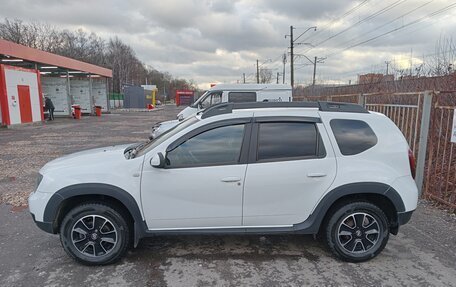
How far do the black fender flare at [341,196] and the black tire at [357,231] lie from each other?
16cm

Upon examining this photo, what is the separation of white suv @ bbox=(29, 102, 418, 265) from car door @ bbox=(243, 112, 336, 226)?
1cm

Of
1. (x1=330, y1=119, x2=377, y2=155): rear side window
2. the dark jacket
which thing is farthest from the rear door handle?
the dark jacket

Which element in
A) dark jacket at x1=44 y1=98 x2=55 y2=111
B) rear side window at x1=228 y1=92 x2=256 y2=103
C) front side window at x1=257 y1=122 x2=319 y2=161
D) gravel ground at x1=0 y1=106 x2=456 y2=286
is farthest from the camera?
dark jacket at x1=44 y1=98 x2=55 y2=111

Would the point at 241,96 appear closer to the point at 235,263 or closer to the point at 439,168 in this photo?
the point at 439,168

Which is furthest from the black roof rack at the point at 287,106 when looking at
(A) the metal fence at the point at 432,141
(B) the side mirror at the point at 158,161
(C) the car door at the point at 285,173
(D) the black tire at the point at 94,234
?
(A) the metal fence at the point at 432,141

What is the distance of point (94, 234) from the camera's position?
11.1 ft

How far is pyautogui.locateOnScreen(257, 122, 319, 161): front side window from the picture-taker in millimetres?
3369

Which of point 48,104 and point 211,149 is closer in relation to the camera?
point 211,149

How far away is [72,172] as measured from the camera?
330cm

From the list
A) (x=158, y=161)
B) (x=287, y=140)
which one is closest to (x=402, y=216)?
(x=287, y=140)

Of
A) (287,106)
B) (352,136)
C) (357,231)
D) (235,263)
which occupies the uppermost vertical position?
(287,106)

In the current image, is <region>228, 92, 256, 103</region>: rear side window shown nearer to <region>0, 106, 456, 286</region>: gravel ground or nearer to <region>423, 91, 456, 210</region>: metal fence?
<region>423, 91, 456, 210</region>: metal fence

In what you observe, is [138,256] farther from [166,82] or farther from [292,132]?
[166,82]

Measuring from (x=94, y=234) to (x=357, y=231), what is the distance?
2.85 meters
